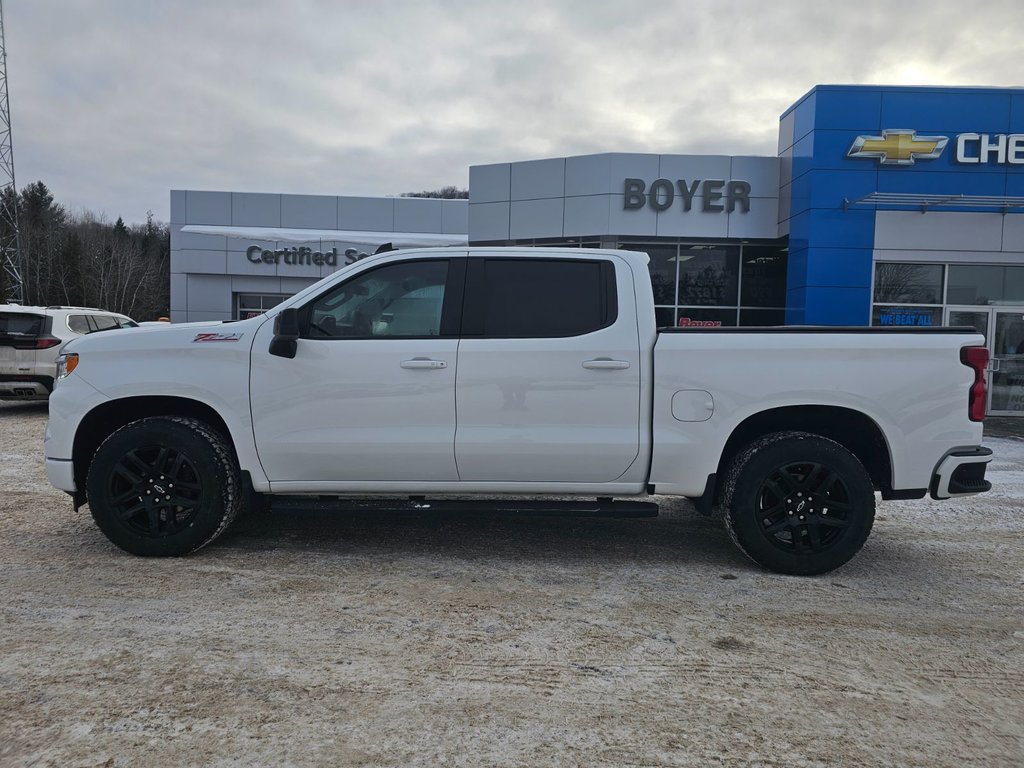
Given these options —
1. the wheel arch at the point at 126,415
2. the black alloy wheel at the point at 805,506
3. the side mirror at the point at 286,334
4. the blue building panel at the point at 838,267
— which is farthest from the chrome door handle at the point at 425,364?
the blue building panel at the point at 838,267

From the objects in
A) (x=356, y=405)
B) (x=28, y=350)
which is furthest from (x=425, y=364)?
(x=28, y=350)

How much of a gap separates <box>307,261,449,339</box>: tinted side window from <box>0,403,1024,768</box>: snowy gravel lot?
150 cm

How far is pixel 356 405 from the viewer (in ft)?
14.8

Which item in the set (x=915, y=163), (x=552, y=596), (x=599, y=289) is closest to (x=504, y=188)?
(x=915, y=163)

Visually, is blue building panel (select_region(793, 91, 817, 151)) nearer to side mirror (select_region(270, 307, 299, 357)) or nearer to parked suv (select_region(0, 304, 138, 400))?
parked suv (select_region(0, 304, 138, 400))

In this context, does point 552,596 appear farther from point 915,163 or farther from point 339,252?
point 339,252

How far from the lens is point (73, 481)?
4.65 m

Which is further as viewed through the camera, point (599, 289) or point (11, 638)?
point (599, 289)

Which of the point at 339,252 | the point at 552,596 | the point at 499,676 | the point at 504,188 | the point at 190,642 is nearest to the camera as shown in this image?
the point at 499,676

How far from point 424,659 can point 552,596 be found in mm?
1032

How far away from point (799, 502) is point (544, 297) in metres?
2.04

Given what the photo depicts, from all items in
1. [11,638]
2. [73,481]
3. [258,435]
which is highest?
[258,435]

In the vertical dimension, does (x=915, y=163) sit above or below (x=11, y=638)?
above

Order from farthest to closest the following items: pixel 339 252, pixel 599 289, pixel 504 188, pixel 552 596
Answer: pixel 339 252, pixel 504 188, pixel 599 289, pixel 552 596
